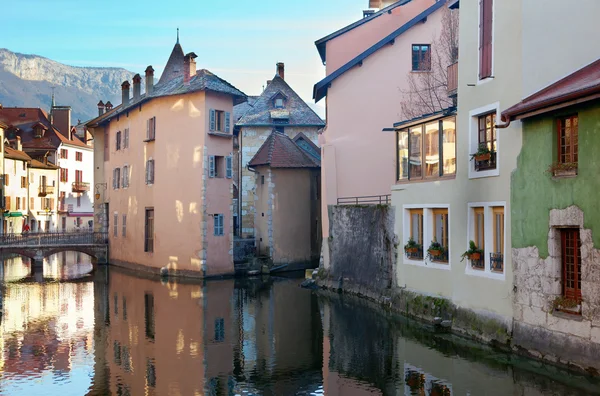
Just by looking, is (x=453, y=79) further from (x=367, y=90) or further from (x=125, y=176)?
(x=125, y=176)

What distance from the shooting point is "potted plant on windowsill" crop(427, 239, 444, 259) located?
22.4 meters

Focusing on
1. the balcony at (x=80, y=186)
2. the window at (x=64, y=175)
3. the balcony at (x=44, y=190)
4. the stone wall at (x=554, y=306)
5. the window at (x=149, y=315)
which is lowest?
the window at (x=149, y=315)

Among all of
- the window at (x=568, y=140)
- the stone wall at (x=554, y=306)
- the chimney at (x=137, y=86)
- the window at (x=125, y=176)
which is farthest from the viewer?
the chimney at (x=137, y=86)

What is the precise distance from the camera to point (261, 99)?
5647 cm

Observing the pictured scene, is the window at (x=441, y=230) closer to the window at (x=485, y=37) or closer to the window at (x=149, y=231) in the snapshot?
the window at (x=485, y=37)

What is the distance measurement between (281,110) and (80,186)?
36.0m

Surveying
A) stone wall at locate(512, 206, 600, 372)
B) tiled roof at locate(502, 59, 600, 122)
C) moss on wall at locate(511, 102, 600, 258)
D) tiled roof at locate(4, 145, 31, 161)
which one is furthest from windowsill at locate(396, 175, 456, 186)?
tiled roof at locate(4, 145, 31, 161)

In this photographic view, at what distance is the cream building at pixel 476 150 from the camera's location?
57.7 feet

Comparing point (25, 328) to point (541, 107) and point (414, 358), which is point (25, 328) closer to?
point (414, 358)

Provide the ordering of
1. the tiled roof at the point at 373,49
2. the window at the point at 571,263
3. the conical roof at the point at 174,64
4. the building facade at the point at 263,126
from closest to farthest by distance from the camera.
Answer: the window at the point at 571,263, the tiled roof at the point at 373,49, the building facade at the point at 263,126, the conical roof at the point at 174,64

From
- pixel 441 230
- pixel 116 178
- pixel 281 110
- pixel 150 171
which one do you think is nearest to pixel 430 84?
pixel 441 230

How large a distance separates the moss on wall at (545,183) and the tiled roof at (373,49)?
1639cm

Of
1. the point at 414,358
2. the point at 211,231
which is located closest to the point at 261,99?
the point at 211,231

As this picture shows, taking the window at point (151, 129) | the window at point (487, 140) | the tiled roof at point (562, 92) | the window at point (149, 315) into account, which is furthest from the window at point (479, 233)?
the window at point (151, 129)
